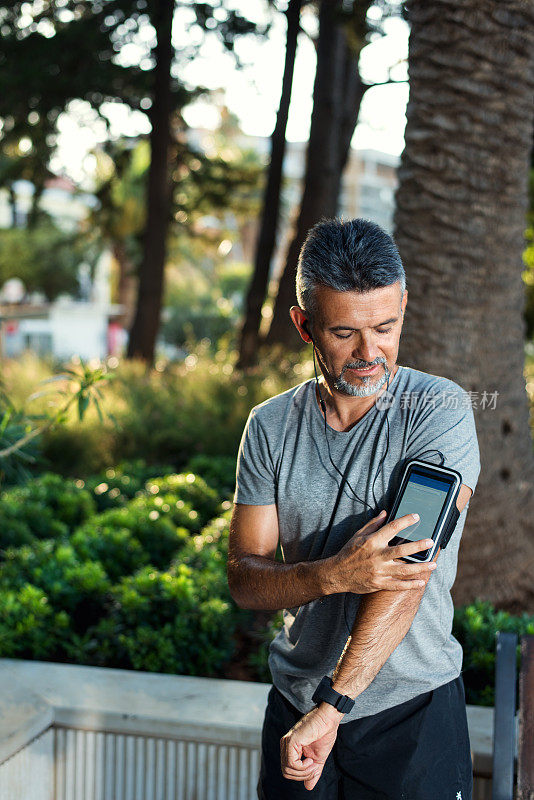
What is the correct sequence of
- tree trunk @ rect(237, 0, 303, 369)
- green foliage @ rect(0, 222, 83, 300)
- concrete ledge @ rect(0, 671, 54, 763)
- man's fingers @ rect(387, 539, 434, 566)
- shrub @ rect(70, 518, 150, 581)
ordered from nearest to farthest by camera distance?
1. man's fingers @ rect(387, 539, 434, 566)
2. concrete ledge @ rect(0, 671, 54, 763)
3. shrub @ rect(70, 518, 150, 581)
4. tree trunk @ rect(237, 0, 303, 369)
5. green foliage @ rect(0, 222, 83, 300)

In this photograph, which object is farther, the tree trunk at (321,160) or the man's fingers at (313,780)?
the tree trunk at (321,160)

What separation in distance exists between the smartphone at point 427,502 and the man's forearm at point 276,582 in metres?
0.18

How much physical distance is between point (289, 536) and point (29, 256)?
144ft

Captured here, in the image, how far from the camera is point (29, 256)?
43.5 metres

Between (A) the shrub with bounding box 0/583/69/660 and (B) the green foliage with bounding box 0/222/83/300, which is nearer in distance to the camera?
(A) the shrub with bounding box 0/583/69/660

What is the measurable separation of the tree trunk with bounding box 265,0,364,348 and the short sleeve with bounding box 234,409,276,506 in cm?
917

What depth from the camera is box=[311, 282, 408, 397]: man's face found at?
1.87 m

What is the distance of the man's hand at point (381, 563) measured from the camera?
5.68 feet

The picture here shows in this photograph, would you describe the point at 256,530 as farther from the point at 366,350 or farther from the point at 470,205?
the point at 470,205

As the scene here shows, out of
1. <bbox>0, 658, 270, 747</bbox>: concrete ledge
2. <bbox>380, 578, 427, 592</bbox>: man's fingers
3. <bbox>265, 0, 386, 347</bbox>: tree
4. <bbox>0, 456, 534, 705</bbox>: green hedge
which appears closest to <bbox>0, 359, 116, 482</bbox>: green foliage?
<bbox>0, 456, 534, 705</bbox>: green hedge

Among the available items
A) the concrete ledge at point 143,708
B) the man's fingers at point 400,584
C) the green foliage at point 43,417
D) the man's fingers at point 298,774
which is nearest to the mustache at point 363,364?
the man's fingers at point 400,584

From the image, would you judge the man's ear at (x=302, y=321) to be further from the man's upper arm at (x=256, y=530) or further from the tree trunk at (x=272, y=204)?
the tree trunk at (x=272, y=204)

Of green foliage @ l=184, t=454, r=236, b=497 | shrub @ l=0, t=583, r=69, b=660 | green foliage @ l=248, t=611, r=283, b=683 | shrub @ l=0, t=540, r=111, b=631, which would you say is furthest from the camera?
green foliage @ l=184, t=454, r=236, b=497

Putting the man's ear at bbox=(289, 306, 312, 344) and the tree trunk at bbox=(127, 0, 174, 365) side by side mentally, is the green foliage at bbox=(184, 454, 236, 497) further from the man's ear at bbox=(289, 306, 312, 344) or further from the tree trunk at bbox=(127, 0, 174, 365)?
the tree trunk at bbox=(127, 0, 174, 365)
